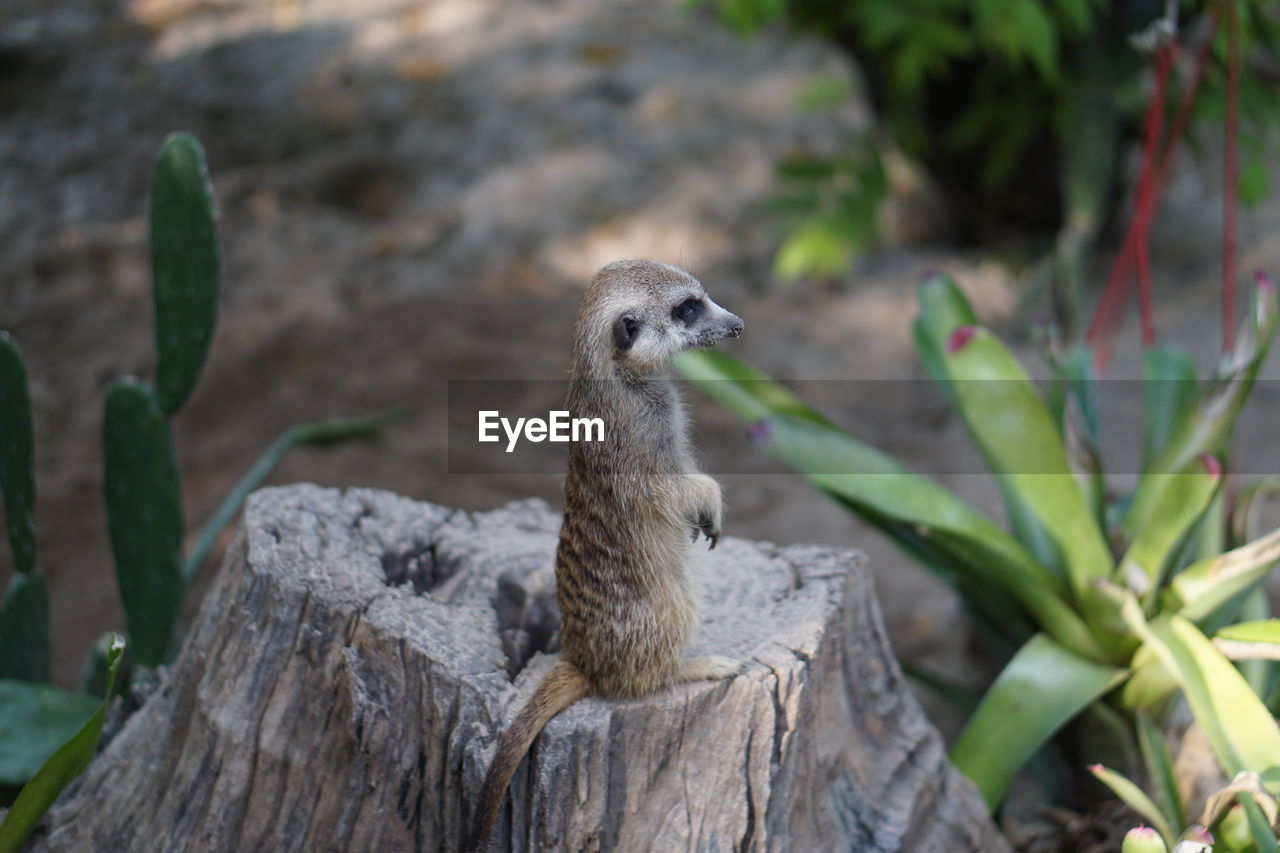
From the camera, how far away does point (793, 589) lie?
70.6 inches

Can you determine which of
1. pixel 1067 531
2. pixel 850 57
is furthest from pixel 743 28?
pixel 1067 531

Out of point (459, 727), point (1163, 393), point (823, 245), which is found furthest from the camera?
point (823, 245)

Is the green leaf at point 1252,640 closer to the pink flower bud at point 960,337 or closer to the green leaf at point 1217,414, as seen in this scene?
the green leaf at point 1217,414

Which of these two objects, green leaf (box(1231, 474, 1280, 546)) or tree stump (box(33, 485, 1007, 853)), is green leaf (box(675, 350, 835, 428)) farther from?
green leaf (box(1231, 474, 1280, 546))

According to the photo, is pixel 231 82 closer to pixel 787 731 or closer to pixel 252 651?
pixel 252 651

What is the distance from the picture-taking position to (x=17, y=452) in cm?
196

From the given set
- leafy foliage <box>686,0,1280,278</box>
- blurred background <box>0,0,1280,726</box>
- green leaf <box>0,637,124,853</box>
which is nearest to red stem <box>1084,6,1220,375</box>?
blurred background <box>0,0,1280,726</box>

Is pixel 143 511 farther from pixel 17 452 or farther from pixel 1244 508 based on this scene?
pixel 1244 508

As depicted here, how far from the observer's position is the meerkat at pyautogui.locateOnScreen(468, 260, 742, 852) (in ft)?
4.57

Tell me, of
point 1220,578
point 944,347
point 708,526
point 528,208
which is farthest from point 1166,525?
point 528,208

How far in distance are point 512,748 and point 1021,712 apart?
3.13 feet

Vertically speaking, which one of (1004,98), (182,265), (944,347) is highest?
(1004,98)

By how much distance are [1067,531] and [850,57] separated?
2988mm

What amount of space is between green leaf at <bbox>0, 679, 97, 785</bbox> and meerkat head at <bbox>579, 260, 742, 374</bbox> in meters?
1.10
